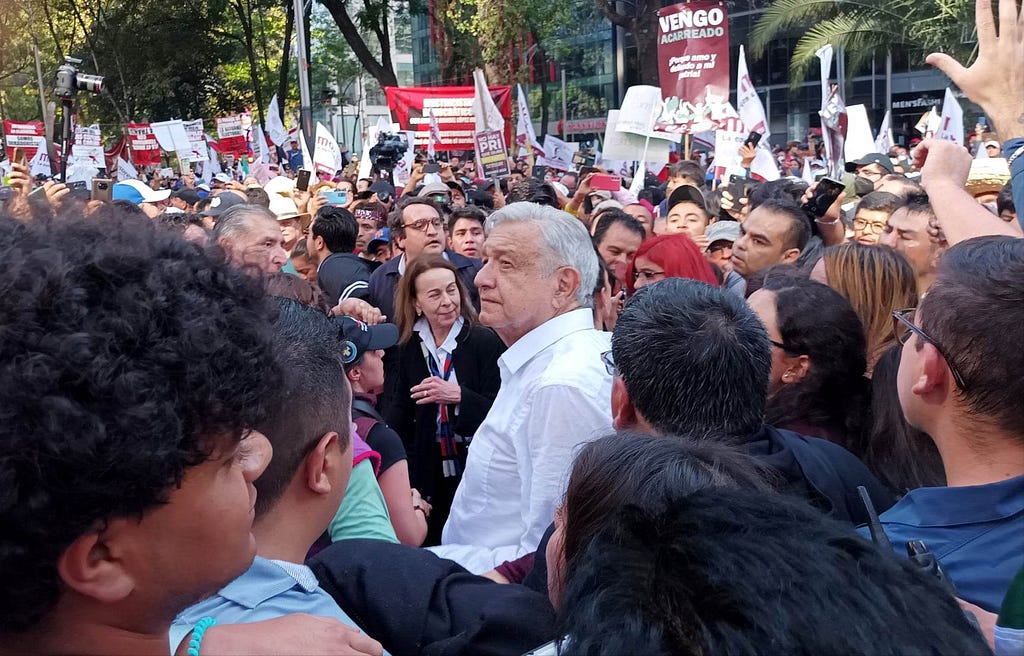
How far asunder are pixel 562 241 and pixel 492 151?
29.9 ft

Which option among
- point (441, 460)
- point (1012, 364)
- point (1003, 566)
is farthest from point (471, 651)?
point (441, 460)

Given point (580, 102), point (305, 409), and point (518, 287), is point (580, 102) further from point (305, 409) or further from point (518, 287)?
point (305, 409)

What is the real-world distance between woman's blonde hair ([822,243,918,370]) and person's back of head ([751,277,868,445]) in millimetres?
589

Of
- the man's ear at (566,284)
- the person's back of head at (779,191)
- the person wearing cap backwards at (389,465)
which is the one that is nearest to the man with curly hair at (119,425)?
the person wearing cap backwards at (389,465)

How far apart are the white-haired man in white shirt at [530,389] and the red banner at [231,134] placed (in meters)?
19.1

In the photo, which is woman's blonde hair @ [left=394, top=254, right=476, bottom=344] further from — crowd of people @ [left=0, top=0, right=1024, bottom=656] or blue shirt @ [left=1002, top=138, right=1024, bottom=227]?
blue shirt @ [left=1002, top=138, right=1024, bottom=227]

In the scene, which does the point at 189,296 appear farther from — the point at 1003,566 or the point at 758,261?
the point at 758,261

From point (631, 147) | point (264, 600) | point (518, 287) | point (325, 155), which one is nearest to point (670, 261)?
point (518, 287)

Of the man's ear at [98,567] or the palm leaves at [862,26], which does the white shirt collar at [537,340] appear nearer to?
the man's ear at [98,567]

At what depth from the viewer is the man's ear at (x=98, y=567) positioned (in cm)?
109

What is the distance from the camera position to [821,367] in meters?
3.22

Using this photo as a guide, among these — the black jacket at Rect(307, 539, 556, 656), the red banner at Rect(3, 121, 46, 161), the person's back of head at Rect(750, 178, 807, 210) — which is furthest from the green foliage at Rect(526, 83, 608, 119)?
the black jacket at Rect(307, 539, 556, 656)

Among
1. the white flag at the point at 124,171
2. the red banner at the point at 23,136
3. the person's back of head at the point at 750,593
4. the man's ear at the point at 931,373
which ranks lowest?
the man's ear at the point at 931,373

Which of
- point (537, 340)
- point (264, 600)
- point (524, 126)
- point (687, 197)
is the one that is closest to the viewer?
point (264, 600)
